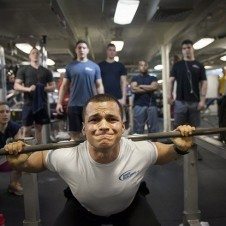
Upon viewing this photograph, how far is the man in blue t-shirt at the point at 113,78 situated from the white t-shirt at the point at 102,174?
2.26m

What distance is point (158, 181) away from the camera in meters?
3.51

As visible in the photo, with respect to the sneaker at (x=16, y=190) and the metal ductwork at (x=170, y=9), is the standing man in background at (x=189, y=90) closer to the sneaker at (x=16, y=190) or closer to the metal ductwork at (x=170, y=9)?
the metal ductwork at (x=170, y=9)

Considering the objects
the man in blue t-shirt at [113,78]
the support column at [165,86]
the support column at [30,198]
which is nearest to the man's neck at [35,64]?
the man in blue t-shirt at [113,78]

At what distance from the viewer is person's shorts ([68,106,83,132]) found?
11.6 ft

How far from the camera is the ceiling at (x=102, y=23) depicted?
4.81 metres

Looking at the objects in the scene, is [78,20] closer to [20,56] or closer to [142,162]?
[20,56]

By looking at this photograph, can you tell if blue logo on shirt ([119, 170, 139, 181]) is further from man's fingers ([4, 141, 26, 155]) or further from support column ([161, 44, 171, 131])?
support column ([161, 44, 171, 131])

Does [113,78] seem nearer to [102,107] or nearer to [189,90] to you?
[189,90]

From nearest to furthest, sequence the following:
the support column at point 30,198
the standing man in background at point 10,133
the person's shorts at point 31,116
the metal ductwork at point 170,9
Answer: 1. the support column at point 30,198
2. the standing man in background at point 10,133
3. the person's shorts at point 31,116
4. the metal ductwork at point 170,9

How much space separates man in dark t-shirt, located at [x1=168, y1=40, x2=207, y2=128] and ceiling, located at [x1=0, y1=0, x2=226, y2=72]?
2.98 feet

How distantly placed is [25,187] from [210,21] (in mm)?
5691

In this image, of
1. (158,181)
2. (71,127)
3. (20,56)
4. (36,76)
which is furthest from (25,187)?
(20,56)

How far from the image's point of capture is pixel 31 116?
3.99 m

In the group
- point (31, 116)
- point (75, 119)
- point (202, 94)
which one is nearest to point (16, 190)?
point (75, 119)
